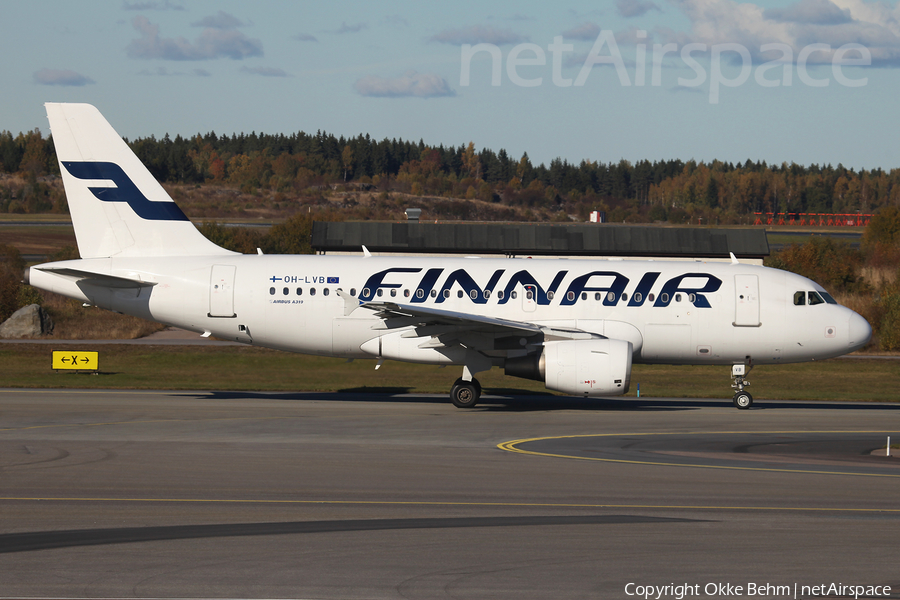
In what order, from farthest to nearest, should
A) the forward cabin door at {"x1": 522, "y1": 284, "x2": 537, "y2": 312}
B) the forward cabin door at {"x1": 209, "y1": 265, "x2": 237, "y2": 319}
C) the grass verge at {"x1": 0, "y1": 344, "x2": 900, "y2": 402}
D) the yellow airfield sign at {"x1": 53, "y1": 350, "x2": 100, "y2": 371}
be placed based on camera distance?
the yellow airfield sign at {"x1": 53, "y1": 350, "x2": 100, "y2": 371} < the grass verge at {"x1": 0, "y1": 344, "x2": 900, "y2": 402} < the forward cabin door at {"x1": 209, "y1": 265, "x2": 237, "y2": 319} < the forward cabin door at {"x1": 522, "y1": 284, "x2": 537, "y2": 312}

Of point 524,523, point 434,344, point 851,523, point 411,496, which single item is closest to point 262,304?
point 434,344

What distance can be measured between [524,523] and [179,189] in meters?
157

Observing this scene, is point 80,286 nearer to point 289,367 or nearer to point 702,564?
point 289,367

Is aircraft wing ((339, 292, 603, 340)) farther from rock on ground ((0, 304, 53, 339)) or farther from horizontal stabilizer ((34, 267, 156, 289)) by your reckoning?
rock on ground ((0, 304, 53, 339))

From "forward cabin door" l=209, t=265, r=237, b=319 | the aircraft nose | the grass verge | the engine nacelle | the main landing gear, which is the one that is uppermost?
"forward cabin door" l=209, t=265, r=237, b=319

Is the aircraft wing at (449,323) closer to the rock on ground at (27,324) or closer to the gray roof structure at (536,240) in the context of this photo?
the gray roof structure at (536,240)

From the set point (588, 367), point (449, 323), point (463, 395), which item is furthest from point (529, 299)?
point (463, 395)

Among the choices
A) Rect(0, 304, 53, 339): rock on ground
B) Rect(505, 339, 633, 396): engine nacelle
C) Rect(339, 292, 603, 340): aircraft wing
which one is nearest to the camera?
Rect(339, 292, 603, 340): aircraft wing

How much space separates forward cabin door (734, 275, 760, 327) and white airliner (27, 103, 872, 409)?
0.10ft

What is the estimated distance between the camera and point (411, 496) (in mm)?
14688

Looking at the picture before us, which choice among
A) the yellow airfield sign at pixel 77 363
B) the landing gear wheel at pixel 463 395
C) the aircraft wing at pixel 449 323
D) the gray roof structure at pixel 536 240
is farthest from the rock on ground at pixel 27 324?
the landing gear wheel at pixel 463 395

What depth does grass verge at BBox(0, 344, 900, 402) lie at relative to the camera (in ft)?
107

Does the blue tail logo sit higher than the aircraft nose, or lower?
higher

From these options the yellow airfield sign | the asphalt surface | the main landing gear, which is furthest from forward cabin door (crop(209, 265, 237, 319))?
the main landing gear
